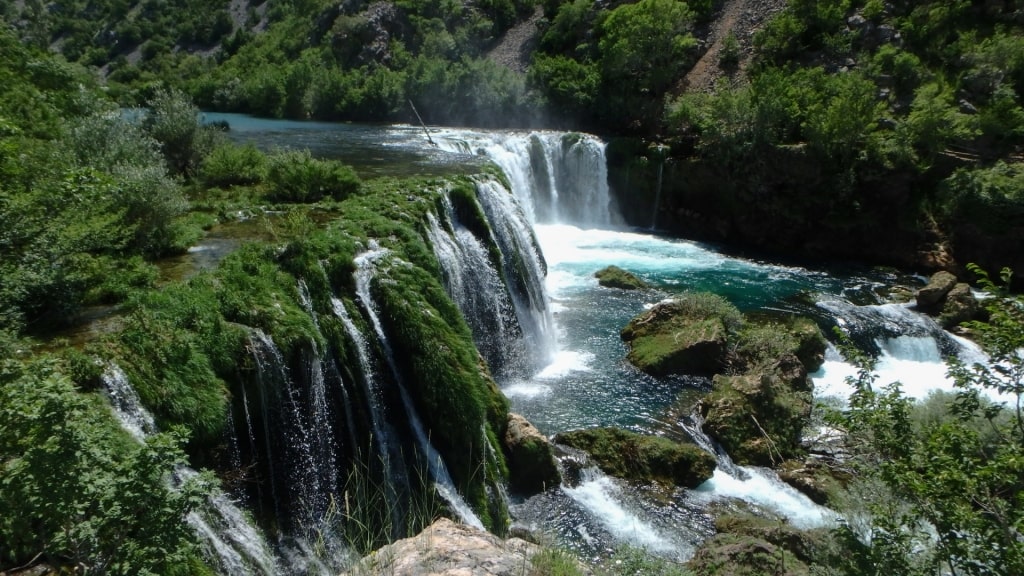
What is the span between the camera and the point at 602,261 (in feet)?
76.1

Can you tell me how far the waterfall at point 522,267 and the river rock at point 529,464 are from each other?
14.2 feet

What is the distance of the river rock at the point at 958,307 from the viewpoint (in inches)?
687

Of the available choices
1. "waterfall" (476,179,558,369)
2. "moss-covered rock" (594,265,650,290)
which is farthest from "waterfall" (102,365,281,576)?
"moss-covered rock" (594,265,650,290)

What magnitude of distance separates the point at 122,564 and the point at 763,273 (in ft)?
72.1

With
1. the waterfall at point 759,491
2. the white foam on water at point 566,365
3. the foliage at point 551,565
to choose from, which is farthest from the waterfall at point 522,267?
the foliage at point 551,565

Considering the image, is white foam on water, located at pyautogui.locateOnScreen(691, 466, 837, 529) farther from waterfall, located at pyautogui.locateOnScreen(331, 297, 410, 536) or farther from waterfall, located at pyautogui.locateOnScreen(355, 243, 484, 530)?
waterfall, located at pyautogui.locateOnScreen(331, 297, 410, 536)

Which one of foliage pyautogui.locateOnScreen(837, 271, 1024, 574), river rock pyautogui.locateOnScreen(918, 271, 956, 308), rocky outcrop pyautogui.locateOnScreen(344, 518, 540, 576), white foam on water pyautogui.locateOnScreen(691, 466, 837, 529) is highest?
foliage pyautogui.locateOnScreen(837, 271, 1024, 574)

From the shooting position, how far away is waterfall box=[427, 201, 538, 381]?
1423cm

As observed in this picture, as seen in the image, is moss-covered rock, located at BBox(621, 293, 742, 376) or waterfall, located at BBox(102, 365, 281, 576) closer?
waterfall, located at BBox(102, 365, 281, 576)

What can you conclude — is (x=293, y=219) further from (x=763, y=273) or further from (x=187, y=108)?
(x=763, y=273)

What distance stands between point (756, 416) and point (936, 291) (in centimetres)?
953

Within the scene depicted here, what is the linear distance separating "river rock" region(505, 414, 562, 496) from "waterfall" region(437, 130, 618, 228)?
16.9 m

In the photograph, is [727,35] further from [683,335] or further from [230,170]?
[230,170]

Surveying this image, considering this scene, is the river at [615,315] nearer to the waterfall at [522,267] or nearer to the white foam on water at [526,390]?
the white foam on water at [526,390]
